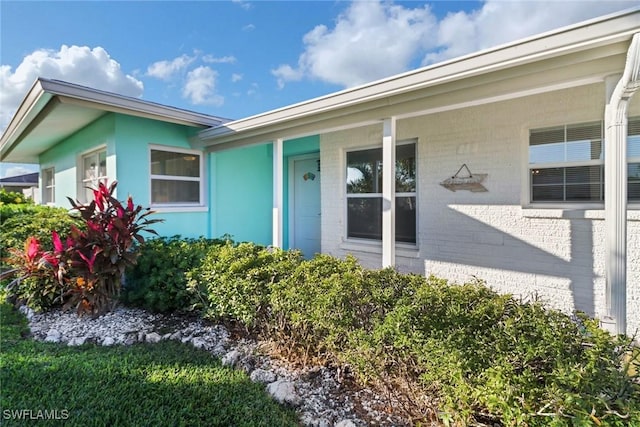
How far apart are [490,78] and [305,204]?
5172 mm

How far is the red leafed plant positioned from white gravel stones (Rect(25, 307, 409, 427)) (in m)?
0.30

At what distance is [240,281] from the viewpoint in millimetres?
3562

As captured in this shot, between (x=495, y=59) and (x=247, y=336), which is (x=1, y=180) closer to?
(x=247, y=336)

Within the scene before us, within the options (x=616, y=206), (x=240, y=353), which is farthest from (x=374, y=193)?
(x=240, y=353)

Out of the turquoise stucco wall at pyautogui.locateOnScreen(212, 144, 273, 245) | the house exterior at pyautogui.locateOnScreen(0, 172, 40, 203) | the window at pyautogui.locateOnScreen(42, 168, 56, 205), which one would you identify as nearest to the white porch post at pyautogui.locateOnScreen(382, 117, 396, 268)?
the turquoise stucco wall at pyautogui.locateOnScreen(212, 144, 273, 245)

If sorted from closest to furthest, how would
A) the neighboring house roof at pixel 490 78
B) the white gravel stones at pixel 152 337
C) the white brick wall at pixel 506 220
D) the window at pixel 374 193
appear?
the neighboring house roof at pixel 490 78
the white gravel stones at pixel 152 337
the white brick wall at pixel 506 220
the window at pixel 374 193

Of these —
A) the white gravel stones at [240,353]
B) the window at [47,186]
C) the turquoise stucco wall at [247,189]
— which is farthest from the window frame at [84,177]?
the window at [47,186]

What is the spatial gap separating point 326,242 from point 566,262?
3.99 meters

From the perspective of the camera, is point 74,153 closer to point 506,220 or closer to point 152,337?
point 152,337

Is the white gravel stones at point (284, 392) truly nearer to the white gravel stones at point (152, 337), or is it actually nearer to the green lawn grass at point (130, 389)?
the green lawn grass at point (130, 389)

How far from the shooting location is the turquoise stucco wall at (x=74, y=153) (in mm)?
6130

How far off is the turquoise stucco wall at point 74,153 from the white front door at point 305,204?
12.5ft

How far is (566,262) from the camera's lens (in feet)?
13.9

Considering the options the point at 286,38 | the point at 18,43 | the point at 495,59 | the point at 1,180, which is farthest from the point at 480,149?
the point at 1,180
